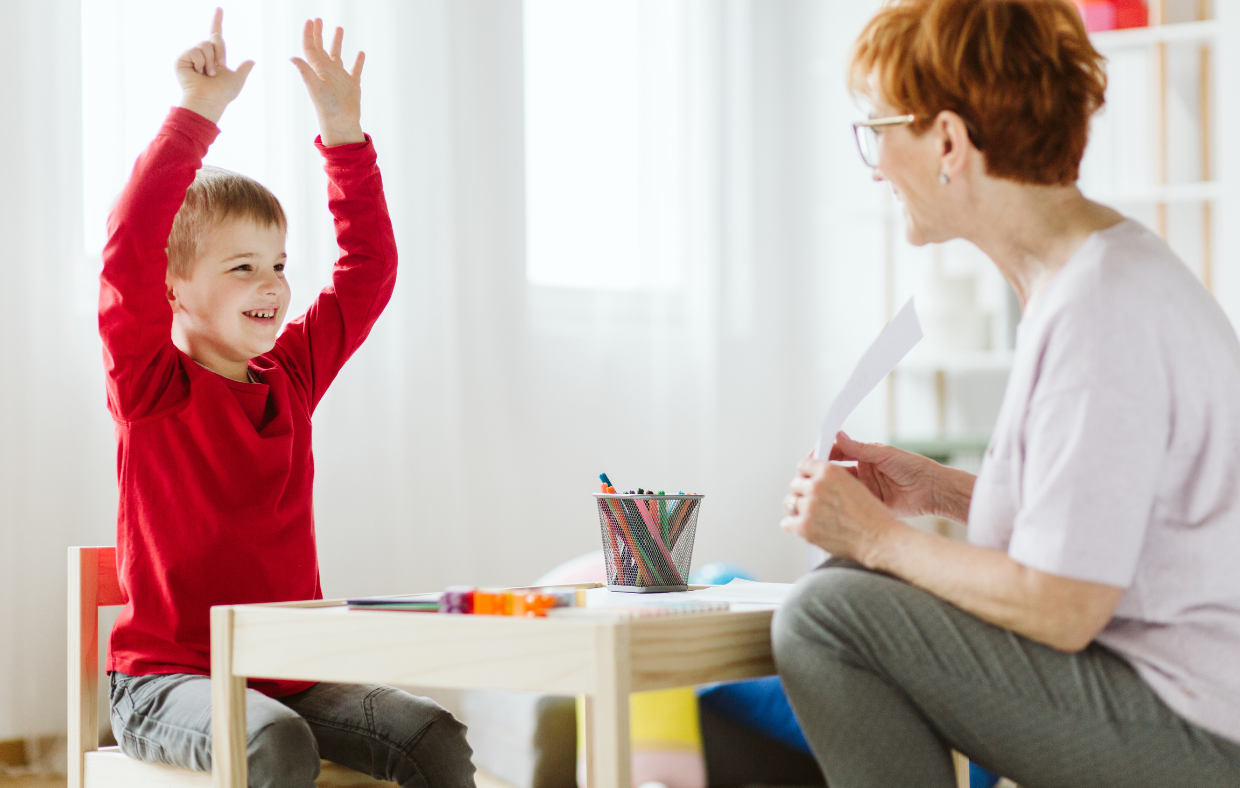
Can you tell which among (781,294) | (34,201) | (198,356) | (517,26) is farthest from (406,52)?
(781,294)

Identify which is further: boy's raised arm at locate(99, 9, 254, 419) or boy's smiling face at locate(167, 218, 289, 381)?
boy's smiling face at locate(167, 218, 289, 381)

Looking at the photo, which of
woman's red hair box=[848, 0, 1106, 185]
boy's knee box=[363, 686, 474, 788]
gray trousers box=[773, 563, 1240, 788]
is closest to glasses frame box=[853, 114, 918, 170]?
woman's red hair box=[848, 0, 1106, 185]

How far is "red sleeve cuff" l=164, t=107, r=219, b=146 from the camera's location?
1217mm

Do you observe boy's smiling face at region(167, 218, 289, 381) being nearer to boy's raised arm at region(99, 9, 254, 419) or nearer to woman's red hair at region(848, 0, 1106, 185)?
boy's raised arm at region(99, 9, 254, 419)

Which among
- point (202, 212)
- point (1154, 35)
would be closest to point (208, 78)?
point (202, 212)

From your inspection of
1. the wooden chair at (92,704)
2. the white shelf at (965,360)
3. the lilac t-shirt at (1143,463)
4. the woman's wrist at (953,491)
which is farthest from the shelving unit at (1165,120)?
the wooden chair at (92,704)

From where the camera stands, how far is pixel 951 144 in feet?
3.30

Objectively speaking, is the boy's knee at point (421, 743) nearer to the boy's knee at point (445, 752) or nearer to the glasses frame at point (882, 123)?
the boy's knee at point (445, 752)

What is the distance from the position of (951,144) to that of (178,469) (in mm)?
862

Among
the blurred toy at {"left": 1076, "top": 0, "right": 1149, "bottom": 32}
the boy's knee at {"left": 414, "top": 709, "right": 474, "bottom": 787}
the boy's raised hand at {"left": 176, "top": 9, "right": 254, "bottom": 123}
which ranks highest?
the blurred toy at {"left": 1076, "top": 0, "right": 1149, "bottom": 32}

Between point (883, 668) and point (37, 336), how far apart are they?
151 cm

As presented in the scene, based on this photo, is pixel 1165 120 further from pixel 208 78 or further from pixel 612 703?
pixel 612 703

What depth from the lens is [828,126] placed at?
357 centimetres

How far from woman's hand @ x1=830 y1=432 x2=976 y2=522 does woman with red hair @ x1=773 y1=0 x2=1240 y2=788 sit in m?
0.21
